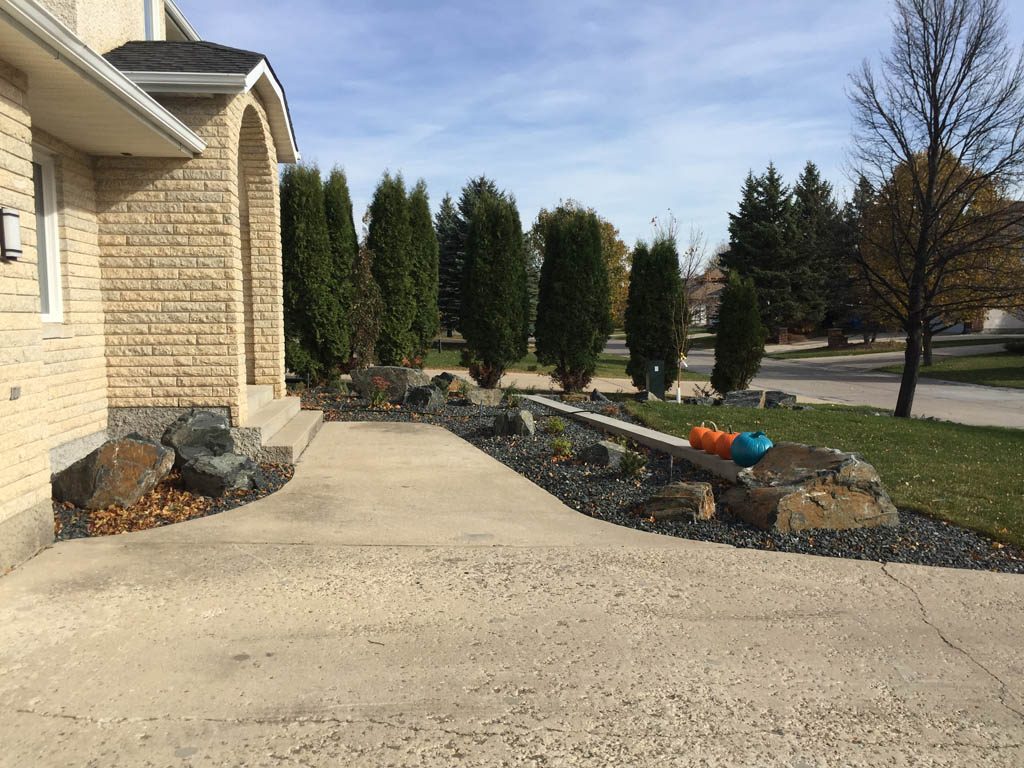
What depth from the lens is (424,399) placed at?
1134 cm

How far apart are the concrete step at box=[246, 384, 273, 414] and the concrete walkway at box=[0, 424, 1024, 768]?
3259 millimetres

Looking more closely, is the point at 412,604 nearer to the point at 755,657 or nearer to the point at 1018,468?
the point at 755,657

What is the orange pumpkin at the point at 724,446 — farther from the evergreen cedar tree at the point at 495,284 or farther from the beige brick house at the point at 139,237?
the evergreen cedar tree at the point at 495,284

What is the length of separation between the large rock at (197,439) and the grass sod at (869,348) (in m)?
35.7

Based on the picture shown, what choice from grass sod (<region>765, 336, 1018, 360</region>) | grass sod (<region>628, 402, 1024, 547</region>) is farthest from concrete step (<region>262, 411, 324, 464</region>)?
grass sod (<region>765, 336, 1018, 360</region>)

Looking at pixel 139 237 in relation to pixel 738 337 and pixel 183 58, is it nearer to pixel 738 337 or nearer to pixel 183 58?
pixel 183 58

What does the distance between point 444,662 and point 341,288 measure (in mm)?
11402

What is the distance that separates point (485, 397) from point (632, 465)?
5.66 meters

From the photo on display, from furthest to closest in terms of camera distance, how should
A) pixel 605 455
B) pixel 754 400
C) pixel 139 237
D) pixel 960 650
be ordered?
1. pixel 754 400
2. pixel 605 455
3. pixel 139 237
4. pixel 960 650

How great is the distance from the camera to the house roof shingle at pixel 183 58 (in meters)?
7.02

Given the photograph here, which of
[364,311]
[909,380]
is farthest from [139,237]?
[909,380]

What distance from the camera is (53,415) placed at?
Answer: 6.20 m

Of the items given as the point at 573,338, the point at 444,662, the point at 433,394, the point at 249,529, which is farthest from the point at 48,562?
the point at 573,338

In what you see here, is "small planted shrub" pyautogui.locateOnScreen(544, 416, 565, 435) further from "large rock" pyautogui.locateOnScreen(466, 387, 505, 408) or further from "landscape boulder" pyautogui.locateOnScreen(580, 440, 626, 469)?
"large rock" pyautogui.locateOnScreen(466, 387, 505, 408)
